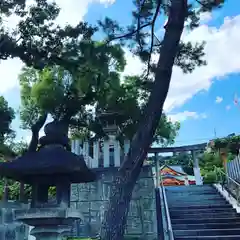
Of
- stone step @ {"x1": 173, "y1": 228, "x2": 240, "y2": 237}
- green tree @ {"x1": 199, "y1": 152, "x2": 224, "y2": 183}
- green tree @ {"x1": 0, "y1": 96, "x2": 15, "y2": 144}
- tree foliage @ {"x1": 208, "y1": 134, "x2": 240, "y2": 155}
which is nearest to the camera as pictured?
stone step @ {"x1": 173, "y1": 228, "x2": 240, "y2": 237}

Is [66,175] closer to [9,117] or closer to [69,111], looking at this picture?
[69,111]

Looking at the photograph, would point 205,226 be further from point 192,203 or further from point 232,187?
point 232,187

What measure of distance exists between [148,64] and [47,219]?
11.1 feet

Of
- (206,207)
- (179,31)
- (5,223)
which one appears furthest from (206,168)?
(179,31)

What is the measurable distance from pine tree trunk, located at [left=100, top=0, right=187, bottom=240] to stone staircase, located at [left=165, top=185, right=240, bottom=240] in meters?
4.05

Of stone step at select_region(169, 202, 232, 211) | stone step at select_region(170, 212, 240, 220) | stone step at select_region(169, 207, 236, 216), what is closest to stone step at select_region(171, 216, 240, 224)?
stone step at select_region(170, 212, 240, 220)

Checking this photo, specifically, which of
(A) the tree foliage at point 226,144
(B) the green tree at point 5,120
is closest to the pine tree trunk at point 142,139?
(B) the green tree at point 5,120

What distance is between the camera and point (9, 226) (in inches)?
306

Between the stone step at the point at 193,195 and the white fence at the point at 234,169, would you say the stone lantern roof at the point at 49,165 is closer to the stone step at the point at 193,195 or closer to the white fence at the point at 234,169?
the white fence at the point at 234,169

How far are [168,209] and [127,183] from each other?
5.41 metres

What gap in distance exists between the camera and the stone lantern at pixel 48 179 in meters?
3.94

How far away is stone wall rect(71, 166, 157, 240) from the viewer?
8.71m

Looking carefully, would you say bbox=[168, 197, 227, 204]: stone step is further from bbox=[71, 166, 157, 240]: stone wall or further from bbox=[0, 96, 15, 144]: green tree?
bbox=[0, 96, 15, 144]: green tree

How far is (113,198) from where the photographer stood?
3.75m
